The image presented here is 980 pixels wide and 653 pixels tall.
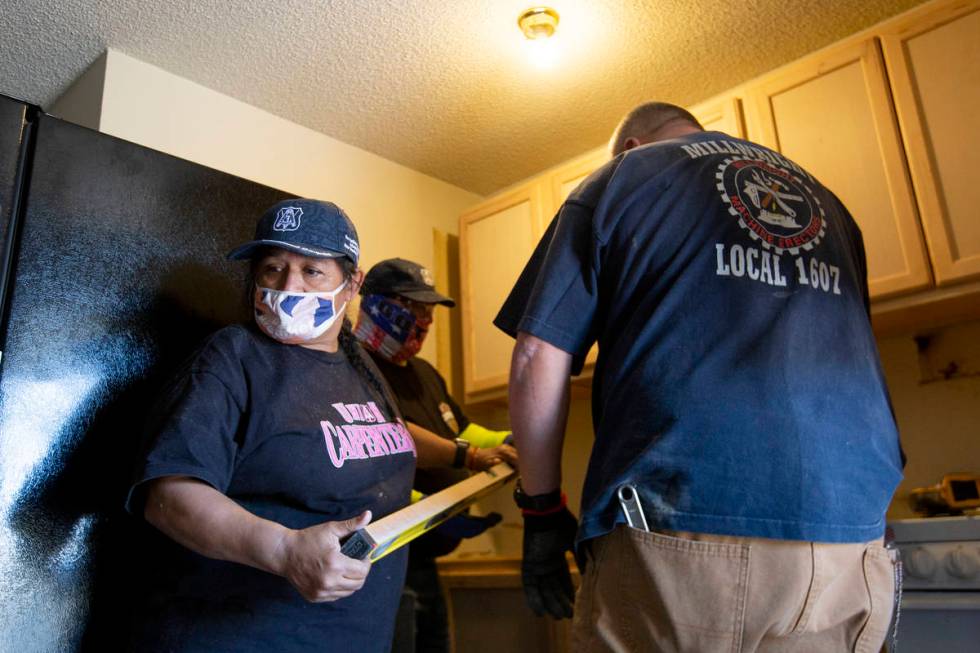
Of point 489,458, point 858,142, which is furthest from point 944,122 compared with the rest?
point 489,458

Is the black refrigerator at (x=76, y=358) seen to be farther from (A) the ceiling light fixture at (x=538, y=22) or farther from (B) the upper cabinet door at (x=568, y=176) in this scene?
(B) the upper cabinet door at (x=568, y=176)

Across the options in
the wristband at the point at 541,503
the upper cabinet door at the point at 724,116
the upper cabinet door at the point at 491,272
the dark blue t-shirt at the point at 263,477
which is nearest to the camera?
the dark blue t-shirt at the point at 263,477

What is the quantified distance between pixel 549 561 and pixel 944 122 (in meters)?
1.52

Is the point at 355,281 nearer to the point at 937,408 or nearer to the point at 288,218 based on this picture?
the point at 288,218

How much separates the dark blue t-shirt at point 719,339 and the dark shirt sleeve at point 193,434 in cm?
45

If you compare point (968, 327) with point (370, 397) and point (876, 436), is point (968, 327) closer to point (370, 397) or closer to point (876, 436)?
point (876, 436)

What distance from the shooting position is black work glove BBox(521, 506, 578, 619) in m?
1.14

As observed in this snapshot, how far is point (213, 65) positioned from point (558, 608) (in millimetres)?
1995

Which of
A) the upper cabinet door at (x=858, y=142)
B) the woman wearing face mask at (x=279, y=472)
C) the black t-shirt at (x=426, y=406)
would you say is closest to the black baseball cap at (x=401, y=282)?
the black t-shirt at (x=426, y=406)

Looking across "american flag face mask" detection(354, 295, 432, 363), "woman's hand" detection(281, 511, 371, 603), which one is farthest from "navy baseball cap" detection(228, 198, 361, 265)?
"american flag face mask" detection(354, 295, 432, 363)

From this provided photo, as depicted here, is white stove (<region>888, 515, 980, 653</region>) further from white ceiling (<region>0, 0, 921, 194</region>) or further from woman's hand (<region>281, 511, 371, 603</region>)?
white ceiling (<region>0, 0, 921, 194</region>)

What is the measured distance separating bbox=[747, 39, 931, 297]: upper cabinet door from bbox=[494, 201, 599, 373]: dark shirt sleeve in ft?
3.79

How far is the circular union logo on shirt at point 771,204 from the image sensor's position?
1.04 metres

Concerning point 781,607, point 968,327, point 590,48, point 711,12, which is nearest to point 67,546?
point 781,607
